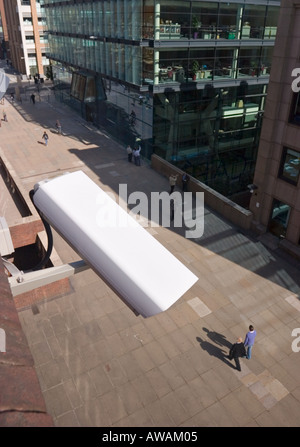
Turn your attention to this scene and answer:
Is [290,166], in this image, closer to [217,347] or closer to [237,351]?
[217,347]

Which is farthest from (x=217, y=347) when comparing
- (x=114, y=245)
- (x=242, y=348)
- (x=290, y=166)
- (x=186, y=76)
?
(x=186, y=76)

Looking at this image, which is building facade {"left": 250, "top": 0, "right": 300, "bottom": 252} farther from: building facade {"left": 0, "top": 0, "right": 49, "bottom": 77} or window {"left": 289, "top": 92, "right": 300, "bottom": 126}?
building facade {"left": 0, "top": 0, "right": 49, "bottom": 77}

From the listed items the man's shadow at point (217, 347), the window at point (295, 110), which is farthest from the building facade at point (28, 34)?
the man's shadow at point (217, 347)

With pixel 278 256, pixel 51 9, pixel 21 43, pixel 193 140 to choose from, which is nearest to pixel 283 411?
pixel 278 256

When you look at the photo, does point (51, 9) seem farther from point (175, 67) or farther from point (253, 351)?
point (253, 351)

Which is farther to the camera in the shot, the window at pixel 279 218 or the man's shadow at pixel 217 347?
the window at pixel 279 218

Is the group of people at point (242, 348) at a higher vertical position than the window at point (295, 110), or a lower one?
lower

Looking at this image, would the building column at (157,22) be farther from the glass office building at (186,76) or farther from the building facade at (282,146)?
the building facade at (282,146)
